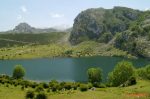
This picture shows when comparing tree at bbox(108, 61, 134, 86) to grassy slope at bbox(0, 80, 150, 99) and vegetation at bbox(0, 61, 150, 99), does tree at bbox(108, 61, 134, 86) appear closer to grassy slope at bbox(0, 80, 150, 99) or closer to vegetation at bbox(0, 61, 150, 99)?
vegetation at bbox(0, 61, 150, 99)

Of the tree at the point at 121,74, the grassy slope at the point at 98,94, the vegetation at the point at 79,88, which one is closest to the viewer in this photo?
the grassy slope at the point at 98,94

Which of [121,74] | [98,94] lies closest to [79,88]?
[98,94]

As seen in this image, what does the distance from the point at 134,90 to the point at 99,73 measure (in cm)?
5923

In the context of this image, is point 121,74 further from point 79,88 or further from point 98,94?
point 98,94

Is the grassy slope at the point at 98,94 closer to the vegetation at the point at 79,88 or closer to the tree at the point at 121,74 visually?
the vegetation at the point at 79,88

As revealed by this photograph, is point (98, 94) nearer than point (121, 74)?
Yes

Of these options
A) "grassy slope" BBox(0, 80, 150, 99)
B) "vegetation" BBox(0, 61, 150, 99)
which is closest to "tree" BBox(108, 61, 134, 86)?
"vegetation" BBox(0, 61, 150, 99)

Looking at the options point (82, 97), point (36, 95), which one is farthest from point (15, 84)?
point (82, 97)

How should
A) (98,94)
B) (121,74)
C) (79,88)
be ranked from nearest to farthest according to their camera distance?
(98,94) → (79,88) → (121,74)

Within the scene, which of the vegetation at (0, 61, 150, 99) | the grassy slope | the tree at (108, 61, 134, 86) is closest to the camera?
the grassy slope

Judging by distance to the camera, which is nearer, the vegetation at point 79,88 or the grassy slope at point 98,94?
the grassy slope at point 98,94

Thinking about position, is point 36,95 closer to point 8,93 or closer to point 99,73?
point 8,93

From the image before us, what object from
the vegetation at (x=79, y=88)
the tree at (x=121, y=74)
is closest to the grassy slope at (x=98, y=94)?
the vegetation at (x=79, y=88)

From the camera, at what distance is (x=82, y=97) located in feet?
223
